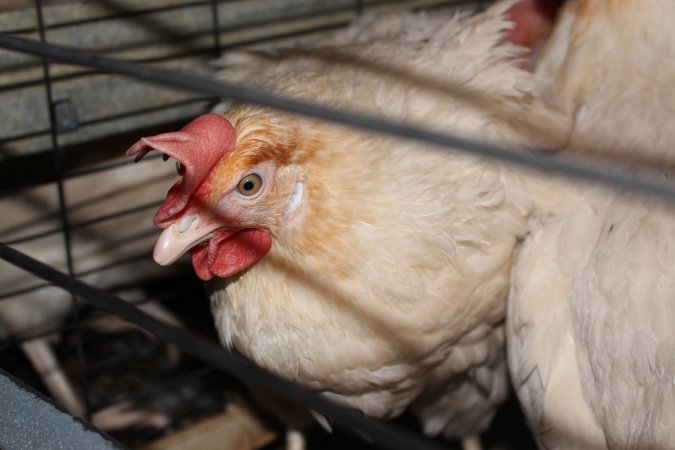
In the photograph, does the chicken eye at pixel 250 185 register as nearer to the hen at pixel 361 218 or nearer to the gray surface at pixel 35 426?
the hen at pixel 361 218

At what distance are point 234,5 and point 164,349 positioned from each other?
1259 millimetres

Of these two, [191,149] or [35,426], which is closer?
[35,426]

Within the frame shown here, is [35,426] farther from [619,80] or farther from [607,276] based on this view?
[619,80]

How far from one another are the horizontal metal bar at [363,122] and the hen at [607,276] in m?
0.68

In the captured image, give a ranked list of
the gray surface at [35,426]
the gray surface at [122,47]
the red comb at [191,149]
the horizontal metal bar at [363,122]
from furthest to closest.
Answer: the gray surface at [122,47] < the red comb at [191,149] < the gray surface at [35,426] < the horizontal metal bar at [363,122]

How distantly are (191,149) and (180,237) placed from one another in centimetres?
16

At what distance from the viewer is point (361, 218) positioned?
1.36 metres

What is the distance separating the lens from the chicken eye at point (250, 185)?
1.27 m

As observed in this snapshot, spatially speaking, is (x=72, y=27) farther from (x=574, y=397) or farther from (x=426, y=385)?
(x=574, y=397)

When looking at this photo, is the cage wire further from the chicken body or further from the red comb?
the red comb

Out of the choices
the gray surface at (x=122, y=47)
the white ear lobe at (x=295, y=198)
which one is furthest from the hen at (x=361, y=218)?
the gray surface at (x=122, y=47)

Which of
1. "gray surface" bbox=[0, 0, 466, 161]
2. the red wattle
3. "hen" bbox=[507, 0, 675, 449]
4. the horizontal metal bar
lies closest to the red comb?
the red wattle

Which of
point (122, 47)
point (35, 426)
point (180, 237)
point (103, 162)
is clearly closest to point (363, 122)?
point (35, 426)

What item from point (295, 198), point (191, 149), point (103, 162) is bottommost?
point (103, 162)
